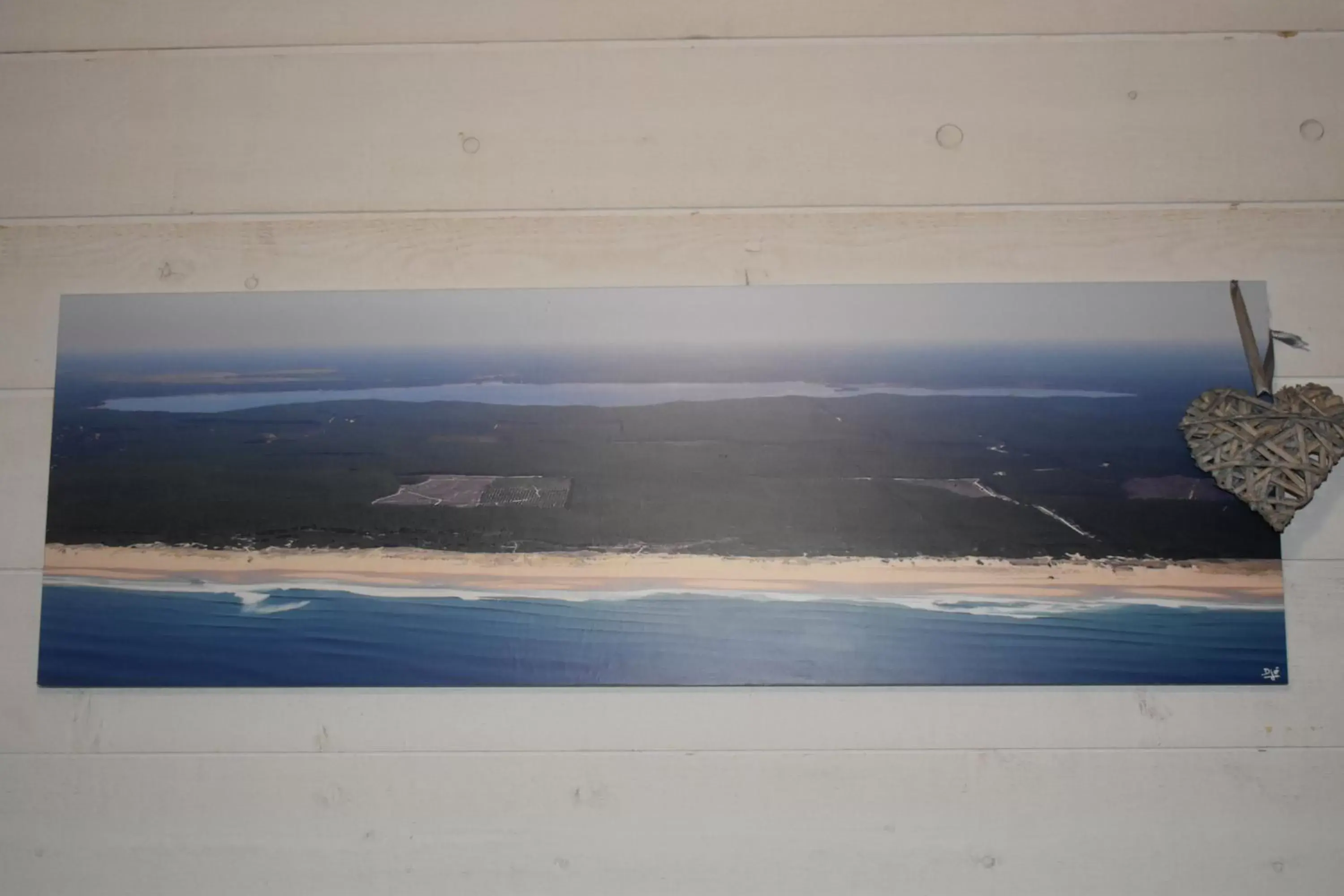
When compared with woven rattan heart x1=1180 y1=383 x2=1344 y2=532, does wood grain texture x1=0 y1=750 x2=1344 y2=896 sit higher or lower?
lower

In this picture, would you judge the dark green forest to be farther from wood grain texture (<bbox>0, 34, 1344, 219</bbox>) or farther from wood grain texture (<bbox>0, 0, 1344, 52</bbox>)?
wood grain texture (<bbox>0, 0, 1344, 52</bbox>)

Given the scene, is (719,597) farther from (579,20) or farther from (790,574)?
(579,20)

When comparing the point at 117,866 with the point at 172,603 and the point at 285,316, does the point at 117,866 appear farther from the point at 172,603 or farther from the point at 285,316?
the point at 285,316

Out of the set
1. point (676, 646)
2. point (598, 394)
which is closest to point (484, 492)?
point (598, 394)

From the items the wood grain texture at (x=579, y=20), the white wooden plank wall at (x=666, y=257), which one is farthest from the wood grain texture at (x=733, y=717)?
the wood grain texture at (x=579, y=20)

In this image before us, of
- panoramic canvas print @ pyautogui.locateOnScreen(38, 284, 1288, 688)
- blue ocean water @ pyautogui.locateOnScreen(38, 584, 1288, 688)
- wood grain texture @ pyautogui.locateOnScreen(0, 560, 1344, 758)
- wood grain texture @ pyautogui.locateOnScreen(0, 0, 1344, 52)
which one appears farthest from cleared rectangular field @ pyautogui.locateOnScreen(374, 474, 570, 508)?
wood grain texture @ pyautogui.locateOnScreen(0, 0, 1344, 52)

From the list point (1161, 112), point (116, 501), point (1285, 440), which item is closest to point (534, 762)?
point (116, 501)
